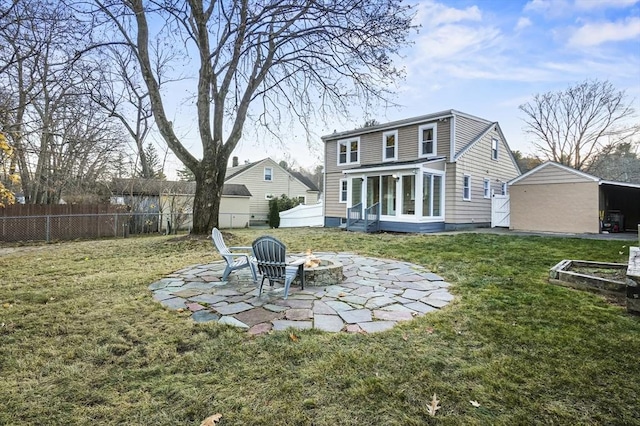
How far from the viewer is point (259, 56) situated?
1014 cm

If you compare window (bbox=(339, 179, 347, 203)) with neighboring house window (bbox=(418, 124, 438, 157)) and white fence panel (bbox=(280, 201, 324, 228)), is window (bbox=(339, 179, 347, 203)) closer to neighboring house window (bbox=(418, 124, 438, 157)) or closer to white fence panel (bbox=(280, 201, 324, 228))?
white fence panel (bbox=(280, 201, 324, 228))

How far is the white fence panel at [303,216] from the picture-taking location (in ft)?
68.6

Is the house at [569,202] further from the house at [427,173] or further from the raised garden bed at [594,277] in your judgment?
the raised garden bed at [594,277]

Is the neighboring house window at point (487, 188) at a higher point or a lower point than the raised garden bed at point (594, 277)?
higher

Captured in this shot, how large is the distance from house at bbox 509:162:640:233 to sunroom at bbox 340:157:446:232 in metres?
3.52

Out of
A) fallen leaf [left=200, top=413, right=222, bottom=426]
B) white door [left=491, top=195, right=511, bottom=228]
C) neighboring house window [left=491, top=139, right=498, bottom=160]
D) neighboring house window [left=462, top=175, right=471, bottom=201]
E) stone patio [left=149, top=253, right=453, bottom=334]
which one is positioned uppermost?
neighboring house window [left=491, top=139, right=498, bottom=160]

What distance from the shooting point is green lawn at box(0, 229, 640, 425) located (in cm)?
207

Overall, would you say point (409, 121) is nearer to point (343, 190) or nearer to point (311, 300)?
point (343, 190)

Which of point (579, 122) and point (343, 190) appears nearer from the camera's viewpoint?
point (343, 190)

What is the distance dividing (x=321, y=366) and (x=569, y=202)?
14572mm

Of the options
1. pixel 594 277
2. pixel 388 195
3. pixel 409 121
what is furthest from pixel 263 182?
pixel 594 277

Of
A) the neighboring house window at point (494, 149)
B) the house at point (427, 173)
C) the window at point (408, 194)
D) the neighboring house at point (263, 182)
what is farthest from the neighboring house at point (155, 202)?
the neighboring house window at point (494, 149)

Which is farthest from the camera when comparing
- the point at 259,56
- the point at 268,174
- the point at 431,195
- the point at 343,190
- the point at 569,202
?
the point at 268,174

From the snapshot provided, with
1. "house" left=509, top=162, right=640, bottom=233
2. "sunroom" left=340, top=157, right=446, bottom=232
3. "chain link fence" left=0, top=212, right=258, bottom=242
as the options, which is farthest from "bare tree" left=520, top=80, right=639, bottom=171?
"chain link fence" left=0, top=212, right=258, bottom=242
